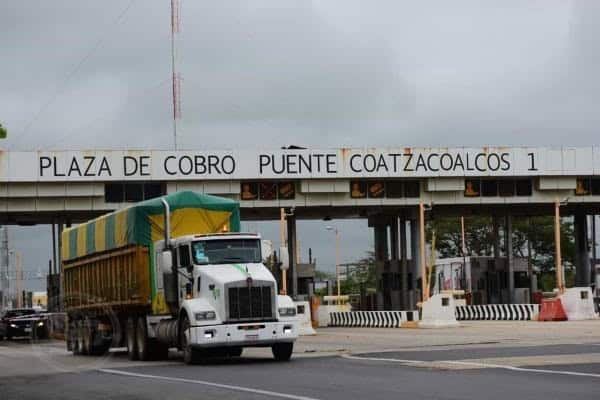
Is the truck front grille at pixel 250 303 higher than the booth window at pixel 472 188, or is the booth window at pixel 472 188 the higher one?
the booth window at pixel 472 188

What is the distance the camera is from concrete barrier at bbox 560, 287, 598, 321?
168ft

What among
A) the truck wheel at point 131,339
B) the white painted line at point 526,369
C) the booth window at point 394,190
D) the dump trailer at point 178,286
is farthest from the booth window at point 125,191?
the white painted line at point 526,369

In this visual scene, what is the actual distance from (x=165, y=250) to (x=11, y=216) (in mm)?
36602

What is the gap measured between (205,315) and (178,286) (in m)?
1.68

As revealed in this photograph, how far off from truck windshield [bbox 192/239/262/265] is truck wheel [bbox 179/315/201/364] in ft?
4.42

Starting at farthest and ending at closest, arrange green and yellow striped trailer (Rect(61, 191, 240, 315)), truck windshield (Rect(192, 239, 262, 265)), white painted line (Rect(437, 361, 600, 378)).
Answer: green and yellow striped trailer (Rect(61, 191, 240, 315))
truck windshield (Rect(192, 239, 262, 265))
white painted line (Rect(437, 361, 600, 378))

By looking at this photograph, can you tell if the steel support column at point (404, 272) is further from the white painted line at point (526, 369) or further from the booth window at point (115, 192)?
the white painted line at point (526, 369)

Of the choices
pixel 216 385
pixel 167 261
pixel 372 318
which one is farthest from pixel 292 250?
pixel 216 385

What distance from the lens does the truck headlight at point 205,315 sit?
26.0 m

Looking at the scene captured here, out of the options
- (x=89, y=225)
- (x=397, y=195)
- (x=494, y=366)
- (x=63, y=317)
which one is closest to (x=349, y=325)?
(x=397, y=195)

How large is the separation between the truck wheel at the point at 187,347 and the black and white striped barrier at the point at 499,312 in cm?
2997

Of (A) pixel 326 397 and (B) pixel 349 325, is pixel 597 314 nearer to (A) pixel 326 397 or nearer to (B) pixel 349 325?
(B) pixel 349 325

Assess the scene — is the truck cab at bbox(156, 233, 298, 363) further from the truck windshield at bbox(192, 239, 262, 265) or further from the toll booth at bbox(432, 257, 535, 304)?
the toll booth at bbox(432, 257, 535, 304)

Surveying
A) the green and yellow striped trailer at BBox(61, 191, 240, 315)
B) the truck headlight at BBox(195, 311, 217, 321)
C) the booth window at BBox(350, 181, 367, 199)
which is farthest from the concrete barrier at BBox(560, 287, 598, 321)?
the truck headlight at BBox(195, 311, 217, 321)
